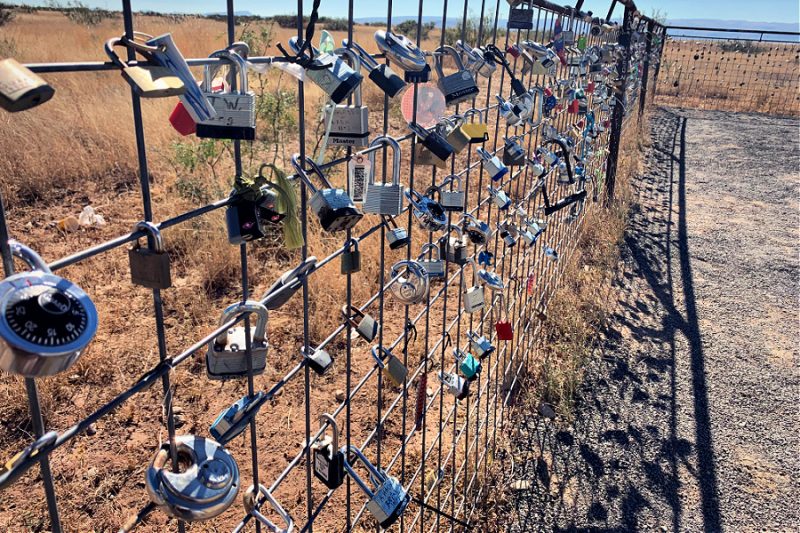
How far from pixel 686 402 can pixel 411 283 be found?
2716 mm

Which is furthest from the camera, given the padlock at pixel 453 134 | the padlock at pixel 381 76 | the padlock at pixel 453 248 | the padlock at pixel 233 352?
the padlock at pixel 453 248

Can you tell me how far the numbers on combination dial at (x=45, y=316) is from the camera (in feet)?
1.79

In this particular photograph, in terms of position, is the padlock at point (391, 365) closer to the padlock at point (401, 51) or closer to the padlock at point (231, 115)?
the padlock at point (401, 51)

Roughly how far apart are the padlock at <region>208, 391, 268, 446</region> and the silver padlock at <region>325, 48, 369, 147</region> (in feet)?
1.55

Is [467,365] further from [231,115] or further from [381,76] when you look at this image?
[231,115]

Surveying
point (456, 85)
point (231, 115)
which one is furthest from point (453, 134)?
point (231, 115)

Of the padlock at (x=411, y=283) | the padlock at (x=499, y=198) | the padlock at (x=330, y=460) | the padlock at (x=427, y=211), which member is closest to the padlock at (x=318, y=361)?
the padlock at (x=330, y=460)

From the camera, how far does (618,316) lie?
4617 mm

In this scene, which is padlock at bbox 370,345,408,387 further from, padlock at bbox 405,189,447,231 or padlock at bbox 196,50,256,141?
padlock at bbox 196,50,256,141

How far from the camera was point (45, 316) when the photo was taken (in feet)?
1.84

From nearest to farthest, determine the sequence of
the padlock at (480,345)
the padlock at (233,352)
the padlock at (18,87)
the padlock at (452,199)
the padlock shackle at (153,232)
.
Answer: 1. the padlock at (18,87)
2. the padlock shackle at (153,232)
3. the padlock at (233,352)
4. the padlock at (452,199)
5. the padlock at (480,345)

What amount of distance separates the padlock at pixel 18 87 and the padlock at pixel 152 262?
22 centimetres

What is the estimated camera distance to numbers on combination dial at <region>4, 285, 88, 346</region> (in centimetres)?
54

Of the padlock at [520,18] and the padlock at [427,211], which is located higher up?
the padlock at [520,18]
